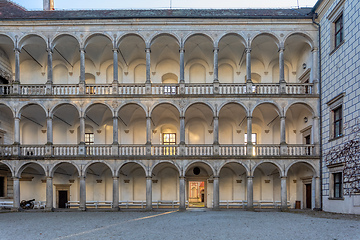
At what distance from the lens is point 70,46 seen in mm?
21516

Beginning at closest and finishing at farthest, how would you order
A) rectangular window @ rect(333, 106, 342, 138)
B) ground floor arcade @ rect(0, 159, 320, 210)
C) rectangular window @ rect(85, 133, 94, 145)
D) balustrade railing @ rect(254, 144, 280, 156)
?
1. rectangular window @ rect(333, 106, 342, 138)
2. balustrade railing @ rect(254, 144, 280, 156)
3. ground floor arcade @ rect(0, 159, 320, 210)
4. rectangular window @ rect(85, 133, 94, 145)

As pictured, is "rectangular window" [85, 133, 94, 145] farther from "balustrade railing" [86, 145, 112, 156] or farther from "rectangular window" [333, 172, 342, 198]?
"rectangular window" [333, 172, 342, 198]

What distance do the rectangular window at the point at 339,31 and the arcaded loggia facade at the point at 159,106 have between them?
1.89 metres

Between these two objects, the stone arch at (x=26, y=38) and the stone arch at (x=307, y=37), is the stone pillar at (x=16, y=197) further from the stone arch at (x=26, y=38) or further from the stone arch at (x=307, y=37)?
the stone arch at (x=307, y=37)

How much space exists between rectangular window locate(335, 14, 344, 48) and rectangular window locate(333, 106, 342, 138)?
3529 millimetres

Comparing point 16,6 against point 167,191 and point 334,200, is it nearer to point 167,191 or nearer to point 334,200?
point 167,191

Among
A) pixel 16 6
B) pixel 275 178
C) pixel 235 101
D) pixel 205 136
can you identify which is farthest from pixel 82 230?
pixel 16 6

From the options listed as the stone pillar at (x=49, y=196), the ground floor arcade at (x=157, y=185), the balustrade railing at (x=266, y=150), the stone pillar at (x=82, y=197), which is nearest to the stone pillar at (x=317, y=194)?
the ground floor arcade at (x=157, y=185)

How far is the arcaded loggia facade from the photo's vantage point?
1892cm

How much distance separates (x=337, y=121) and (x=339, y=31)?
4774 mm

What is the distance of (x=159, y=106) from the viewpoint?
2095cm

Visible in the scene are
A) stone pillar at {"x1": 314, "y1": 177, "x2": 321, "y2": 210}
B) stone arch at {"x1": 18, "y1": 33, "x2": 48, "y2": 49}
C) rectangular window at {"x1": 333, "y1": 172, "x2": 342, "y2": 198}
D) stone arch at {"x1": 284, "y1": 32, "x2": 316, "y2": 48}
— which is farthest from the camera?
stone arch at {"x1": 18, "y1": 33, "x2": 48, "y2": 49}

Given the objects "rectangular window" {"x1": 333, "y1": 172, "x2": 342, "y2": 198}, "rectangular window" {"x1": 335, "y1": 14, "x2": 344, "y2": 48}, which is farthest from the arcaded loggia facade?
"rectangular window" {"x1": 335, "y1": 14, "x2": 344, "y2": 48}

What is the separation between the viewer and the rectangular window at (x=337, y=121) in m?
16.7
